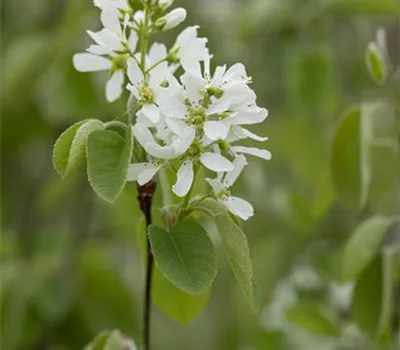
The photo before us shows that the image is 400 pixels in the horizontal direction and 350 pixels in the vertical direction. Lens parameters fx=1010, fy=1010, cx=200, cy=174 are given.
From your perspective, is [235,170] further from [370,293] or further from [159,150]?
[370,293]

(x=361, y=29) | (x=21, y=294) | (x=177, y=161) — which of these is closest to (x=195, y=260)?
(x=177, y=161)

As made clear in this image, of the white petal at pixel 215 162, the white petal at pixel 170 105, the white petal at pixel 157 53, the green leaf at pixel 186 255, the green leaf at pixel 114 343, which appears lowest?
the green leaf at pixel 114 343

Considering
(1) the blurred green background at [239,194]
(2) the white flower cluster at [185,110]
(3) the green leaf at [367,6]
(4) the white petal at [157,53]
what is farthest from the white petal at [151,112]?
(3) the green leaf at [367,6]

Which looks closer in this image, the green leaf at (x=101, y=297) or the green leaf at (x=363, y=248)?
the green leaf at (x=363, y=248)

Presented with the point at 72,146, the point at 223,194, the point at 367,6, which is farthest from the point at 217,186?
the point at 367,6

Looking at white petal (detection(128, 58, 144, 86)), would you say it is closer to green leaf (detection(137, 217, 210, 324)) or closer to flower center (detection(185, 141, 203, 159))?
flower center (detection(185, 141, 203, 159))

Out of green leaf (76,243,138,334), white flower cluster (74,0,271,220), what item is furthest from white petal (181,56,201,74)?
green leaf (76,243,138,334)

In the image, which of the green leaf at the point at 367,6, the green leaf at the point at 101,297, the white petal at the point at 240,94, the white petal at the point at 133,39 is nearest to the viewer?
the white petal at the point at 240,94

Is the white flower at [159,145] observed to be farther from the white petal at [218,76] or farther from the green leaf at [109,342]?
the green leaf at [109,342]
